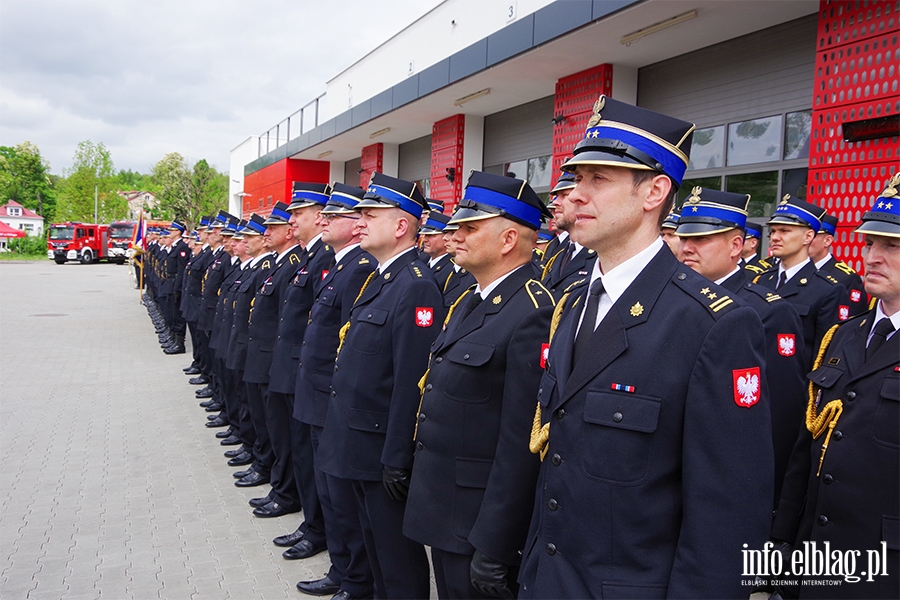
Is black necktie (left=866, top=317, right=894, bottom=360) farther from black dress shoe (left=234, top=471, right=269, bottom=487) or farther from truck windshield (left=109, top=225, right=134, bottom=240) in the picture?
truck windshield (left=109, top=225, right=134, bottom=240)

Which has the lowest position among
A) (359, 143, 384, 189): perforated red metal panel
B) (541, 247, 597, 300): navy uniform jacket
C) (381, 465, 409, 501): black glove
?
(381, 465, 409, 501): black glove

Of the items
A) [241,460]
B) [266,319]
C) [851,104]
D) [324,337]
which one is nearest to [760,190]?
[851,104]

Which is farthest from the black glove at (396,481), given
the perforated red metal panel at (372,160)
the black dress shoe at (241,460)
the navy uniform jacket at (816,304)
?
the perforated red metal panel at (372,160)

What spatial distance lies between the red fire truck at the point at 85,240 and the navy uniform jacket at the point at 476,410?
43.4 meters

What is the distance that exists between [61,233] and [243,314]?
42.0 meters

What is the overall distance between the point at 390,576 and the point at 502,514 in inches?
48.1

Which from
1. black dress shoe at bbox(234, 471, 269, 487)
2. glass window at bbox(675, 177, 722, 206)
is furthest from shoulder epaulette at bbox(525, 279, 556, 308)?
glass window at bbox(675, 177, 722, 206)

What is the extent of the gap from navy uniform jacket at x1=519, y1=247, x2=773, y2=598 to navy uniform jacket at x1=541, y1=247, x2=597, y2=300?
2989 millimetres

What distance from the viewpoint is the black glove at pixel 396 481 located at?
313 cm

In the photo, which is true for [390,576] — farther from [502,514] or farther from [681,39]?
[681,39]

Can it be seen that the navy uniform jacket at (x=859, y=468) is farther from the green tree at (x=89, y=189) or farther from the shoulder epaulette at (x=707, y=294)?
the green tree at (x=89, y=189)

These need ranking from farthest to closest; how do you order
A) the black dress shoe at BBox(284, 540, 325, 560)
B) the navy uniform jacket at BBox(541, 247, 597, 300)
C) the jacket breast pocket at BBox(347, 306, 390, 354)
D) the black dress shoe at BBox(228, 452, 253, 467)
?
the black dress shoe at BBox(228, 452, 253, 467), the navy uniform jacket at BBox(541, 247, 597, 300), the black dress shoe at BBox(284, 540, 325, 560), the jacket breast pocket at BBox(347, 306, 390, 354)

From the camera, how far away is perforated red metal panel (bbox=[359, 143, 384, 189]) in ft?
68.1

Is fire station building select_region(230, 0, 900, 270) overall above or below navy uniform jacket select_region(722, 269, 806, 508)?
above
